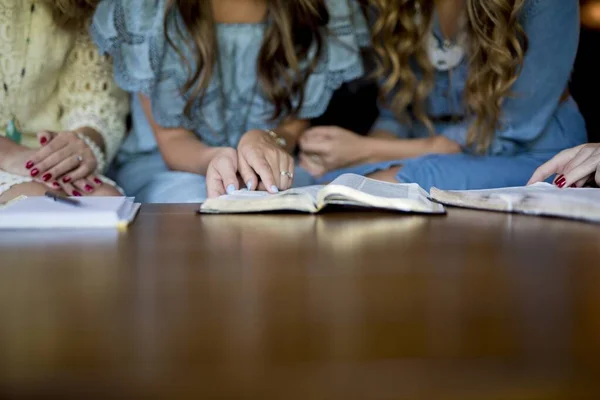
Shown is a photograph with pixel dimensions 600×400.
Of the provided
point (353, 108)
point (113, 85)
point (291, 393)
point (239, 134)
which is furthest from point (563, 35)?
point (291, 393)

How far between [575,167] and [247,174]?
474 mm

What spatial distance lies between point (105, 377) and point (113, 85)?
51.6 inches

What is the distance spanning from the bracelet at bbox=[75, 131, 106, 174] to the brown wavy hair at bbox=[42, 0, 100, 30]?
24 cm

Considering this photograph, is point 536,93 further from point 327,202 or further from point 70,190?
point 70,190

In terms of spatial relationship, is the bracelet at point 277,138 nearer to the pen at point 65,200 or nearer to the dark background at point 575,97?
the dark background at point 575,97

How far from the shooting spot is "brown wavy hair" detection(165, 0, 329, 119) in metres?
1.45

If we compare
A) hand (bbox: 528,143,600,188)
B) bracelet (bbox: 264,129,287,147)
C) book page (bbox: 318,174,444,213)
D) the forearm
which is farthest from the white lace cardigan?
hand (bbox: 528,143,600,188)

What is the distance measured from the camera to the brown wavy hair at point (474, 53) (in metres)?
1.44

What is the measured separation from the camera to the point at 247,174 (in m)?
1.11

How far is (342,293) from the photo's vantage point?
51 centimetres

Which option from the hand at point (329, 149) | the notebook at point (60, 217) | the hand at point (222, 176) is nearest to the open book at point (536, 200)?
the hand at point (222, 176)

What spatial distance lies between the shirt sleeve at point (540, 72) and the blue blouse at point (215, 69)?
33 centimetres

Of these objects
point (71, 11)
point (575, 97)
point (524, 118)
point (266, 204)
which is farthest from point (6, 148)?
point (575, 97)

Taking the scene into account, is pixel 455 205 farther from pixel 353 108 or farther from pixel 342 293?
pixel 353 108
